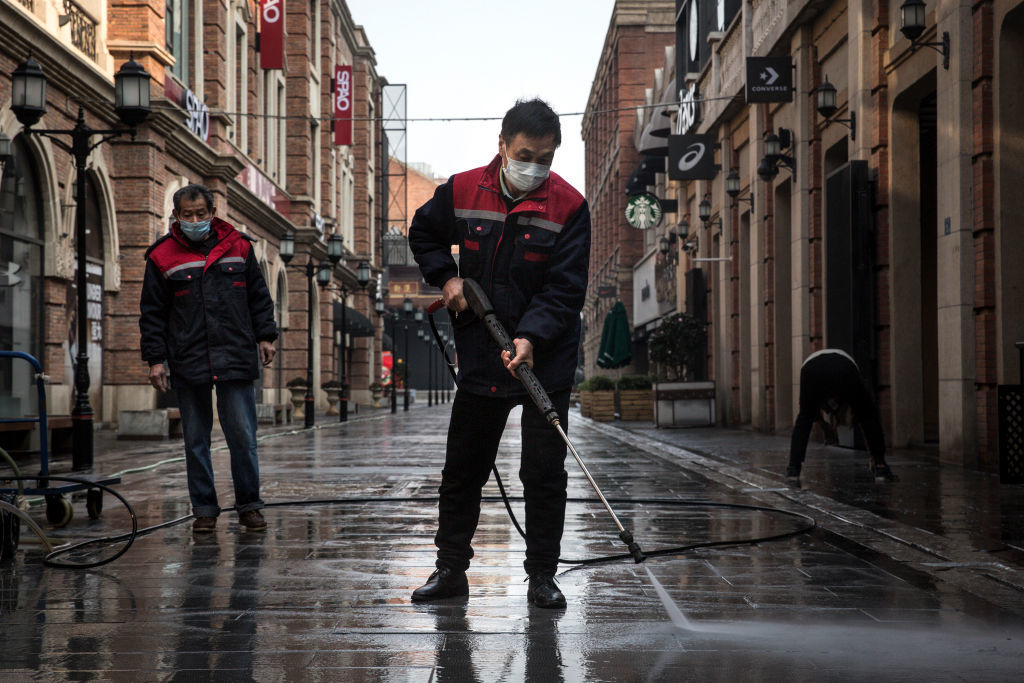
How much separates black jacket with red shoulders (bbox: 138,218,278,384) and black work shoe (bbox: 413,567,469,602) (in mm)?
2531

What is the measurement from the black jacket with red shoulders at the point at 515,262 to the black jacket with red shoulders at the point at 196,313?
8.01 ft

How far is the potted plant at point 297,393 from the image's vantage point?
106ft

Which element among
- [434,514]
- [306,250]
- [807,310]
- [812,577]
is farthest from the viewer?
[306,250]

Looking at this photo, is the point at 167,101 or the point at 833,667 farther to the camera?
the point at 167,101

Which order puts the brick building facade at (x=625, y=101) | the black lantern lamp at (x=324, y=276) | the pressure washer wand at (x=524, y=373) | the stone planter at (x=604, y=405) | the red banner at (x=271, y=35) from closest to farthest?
the pressure washer wand at (x=524, y=373) < the black lantern lamp at (x=324, y=276) < the stone planter at (x=604, y=405) < the red banner at (x=271, y=35) < the brick building facade at (x=625, y=101)

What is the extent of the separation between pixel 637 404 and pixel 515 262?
999 inches

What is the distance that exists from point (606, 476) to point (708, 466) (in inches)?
69.3

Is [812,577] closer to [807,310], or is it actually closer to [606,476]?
[606,476]

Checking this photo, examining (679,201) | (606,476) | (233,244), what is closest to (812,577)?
(233,244)

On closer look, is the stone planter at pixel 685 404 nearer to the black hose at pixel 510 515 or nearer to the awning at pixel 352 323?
the black hose at pixel 510 515

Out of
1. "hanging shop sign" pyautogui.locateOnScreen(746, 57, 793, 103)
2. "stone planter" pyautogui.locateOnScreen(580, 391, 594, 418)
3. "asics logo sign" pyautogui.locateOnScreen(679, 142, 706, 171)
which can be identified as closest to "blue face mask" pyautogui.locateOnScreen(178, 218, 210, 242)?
"hanging shop sign" pyautogui.locateOnScreen(746, 57, 793, 103)

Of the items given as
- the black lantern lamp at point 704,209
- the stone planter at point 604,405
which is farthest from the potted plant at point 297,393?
the black lantern lamp at point 704,209

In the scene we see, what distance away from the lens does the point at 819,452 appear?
1510cm

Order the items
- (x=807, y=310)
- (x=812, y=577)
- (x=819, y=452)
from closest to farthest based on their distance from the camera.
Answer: (x=812, y=577)
(x=819, y=452)
(x=807, y=310)
